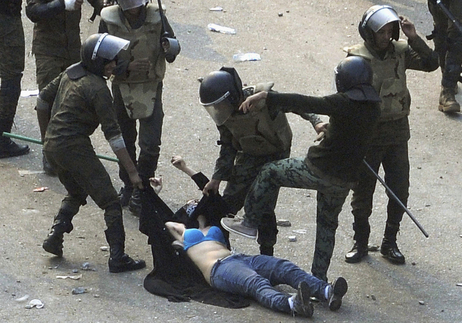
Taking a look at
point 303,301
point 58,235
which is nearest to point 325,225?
point 303,301

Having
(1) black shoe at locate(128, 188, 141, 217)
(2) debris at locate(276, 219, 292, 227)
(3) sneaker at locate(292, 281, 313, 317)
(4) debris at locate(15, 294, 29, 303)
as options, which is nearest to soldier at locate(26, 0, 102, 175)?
(1) black shoe at locate(128, 188, 141, 217)

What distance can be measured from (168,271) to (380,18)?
2283mm

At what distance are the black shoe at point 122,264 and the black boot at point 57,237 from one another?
0.39 meters

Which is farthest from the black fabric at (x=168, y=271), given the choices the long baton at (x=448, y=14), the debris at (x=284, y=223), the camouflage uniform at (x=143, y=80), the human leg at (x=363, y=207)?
the long baton at (x=448, y=14)

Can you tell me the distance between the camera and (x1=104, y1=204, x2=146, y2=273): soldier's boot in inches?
239

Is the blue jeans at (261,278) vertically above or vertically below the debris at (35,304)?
above

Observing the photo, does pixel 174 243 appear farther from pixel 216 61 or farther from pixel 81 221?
pixel 216 61

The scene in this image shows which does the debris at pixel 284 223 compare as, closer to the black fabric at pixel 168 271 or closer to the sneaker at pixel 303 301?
the black fabric at pixel 168 271

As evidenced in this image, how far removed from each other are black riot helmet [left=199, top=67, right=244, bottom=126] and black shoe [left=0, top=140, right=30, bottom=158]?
299 centimetres

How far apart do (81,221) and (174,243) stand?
1.15 m

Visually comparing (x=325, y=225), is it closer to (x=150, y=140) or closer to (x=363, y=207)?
(x=363, y=207)

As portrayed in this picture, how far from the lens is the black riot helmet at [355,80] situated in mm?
5527

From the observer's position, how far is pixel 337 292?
18.4ft

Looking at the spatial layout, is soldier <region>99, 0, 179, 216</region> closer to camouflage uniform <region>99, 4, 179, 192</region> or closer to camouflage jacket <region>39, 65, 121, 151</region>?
camouflage uniform <region>99, 4, 179, 192</region>
